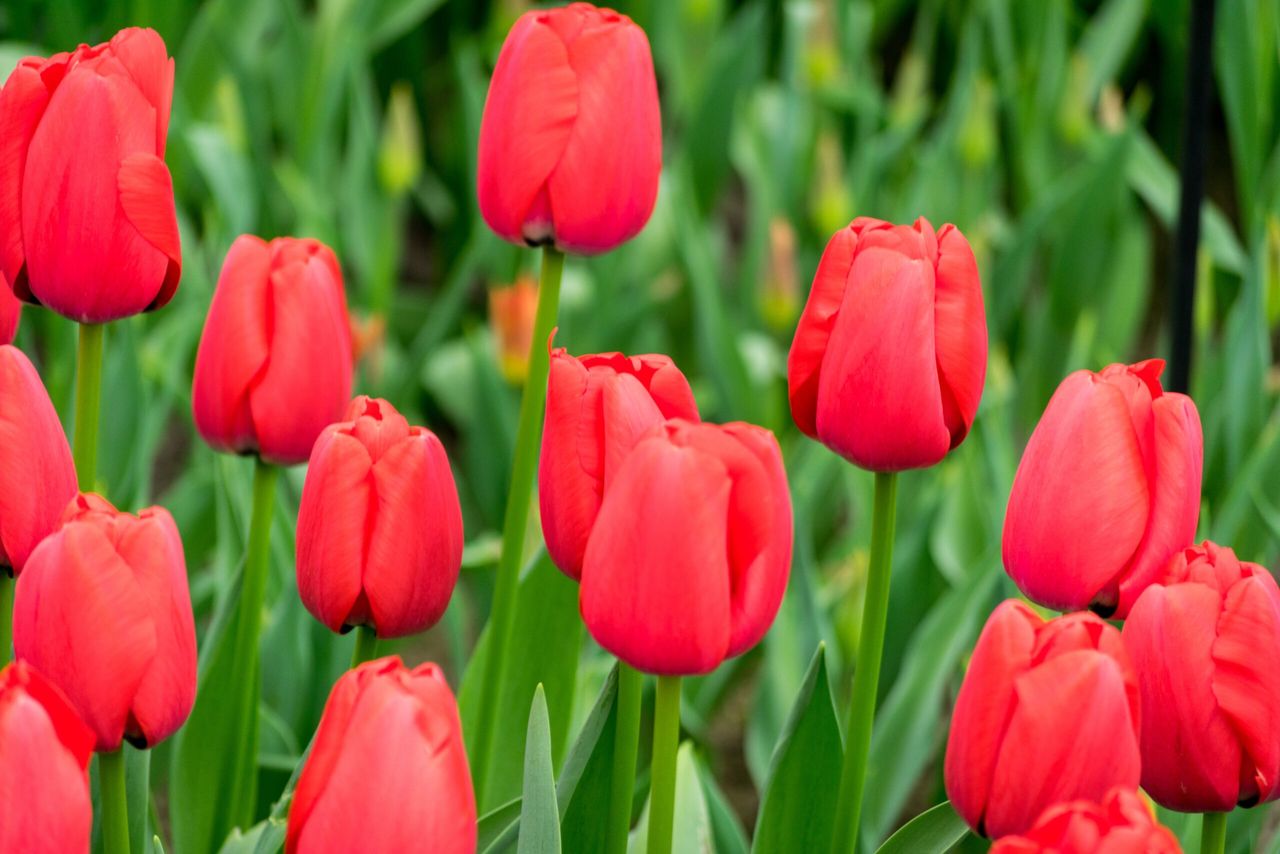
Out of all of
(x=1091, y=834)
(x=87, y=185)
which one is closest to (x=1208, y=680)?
(x=1091, y=834)

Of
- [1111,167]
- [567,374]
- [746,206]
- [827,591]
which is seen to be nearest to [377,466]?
[567,374]

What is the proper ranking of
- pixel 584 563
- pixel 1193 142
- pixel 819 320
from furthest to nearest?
1. pixel 1193 142
2. pixel 819 320
3. pixel 584 563

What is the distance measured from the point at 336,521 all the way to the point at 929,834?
0.27 metres

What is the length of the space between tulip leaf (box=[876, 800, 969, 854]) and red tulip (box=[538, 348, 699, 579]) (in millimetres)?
186

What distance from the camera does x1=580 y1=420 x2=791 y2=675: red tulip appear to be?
1.76ft

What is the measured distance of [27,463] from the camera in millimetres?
644

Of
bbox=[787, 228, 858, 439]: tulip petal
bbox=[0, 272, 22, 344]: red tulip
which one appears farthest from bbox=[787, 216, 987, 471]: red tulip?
bbox=[0, 272, 22, 344]: red tulip

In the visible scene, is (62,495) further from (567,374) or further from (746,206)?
(746,206)

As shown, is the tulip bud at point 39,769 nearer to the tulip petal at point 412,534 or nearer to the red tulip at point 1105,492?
the tulip petal at point 412,534

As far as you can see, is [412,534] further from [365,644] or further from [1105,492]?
[1105,492]

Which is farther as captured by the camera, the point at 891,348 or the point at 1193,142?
the point at 1193,142

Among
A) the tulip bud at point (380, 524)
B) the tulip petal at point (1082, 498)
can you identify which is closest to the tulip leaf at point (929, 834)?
the tulip petal at point (1082, 498)

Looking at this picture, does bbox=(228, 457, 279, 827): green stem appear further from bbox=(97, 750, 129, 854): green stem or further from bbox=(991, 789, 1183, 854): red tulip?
bbox=(991, 789, 1183, 854): red tulip

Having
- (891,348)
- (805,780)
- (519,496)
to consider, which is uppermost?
(891,348)
